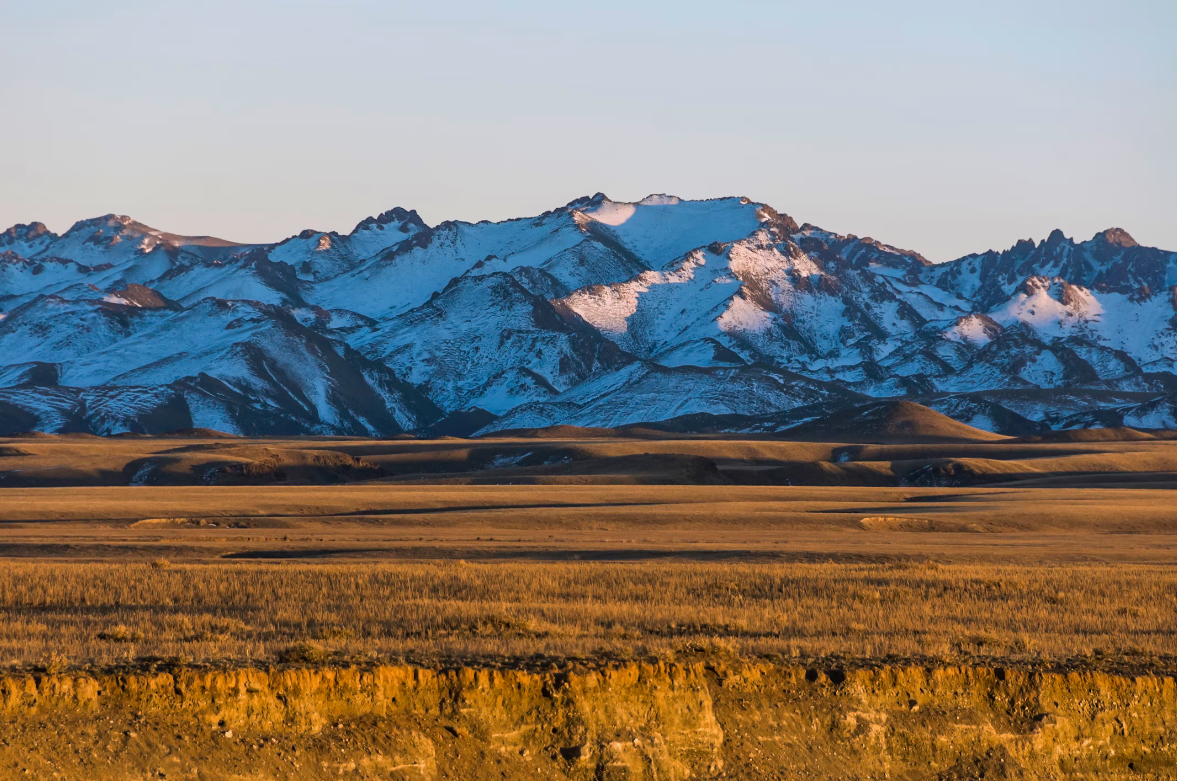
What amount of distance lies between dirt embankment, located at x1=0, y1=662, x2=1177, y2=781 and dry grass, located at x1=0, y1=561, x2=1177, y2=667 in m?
1.16

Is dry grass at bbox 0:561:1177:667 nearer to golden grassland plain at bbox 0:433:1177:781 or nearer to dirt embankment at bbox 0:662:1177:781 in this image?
golden grassland plain at bbox 0:433:1177:781

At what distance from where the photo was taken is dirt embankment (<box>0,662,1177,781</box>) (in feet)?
46.3

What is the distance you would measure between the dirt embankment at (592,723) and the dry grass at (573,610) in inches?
45.7

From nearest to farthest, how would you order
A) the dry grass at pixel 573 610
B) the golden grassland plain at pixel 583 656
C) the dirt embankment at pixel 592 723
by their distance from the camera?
1. the dirt embankment at pixel 592 723
2. the golden grassland plain at pixel 583 656
3. the dry grass at pixel 573 610

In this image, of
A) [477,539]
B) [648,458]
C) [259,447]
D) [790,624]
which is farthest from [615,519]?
[259,447]

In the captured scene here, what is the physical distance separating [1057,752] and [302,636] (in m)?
10.5

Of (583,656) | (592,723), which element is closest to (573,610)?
(583,656)

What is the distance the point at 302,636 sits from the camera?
2073cm

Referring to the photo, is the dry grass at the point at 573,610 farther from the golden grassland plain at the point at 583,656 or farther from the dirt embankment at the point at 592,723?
the dirt embankment at the point at 592,723

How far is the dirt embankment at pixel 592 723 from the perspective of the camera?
14109mm

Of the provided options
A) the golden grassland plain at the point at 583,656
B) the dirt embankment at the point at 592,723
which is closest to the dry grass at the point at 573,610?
the golden grassland plain at the point at 583,656

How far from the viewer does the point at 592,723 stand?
1573 cm

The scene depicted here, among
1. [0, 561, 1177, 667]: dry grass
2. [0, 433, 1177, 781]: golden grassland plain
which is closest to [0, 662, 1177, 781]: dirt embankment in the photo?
[0, 433, 1177, 781]: golden grassland plain

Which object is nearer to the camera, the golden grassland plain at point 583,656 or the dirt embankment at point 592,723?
the dirt embankment at point 592,723
